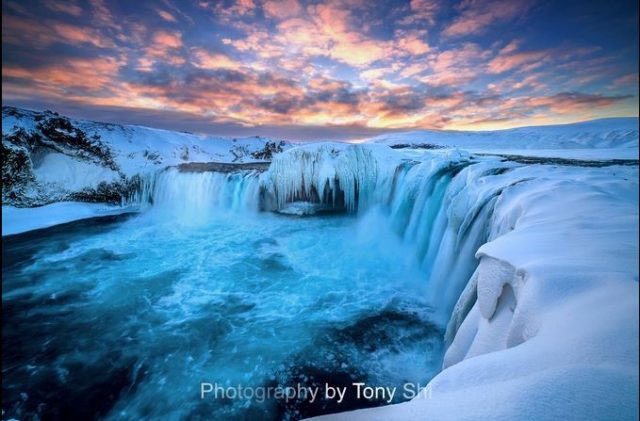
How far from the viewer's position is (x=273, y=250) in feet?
30.6

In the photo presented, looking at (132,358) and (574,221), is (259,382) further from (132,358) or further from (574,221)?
(574,221)

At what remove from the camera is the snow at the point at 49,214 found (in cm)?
1102

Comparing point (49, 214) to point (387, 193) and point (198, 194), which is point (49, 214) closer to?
point (198, 194)

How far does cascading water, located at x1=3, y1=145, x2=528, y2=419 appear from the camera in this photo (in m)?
4.10

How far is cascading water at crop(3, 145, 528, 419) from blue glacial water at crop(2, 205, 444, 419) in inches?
1.1

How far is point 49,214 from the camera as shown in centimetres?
1235

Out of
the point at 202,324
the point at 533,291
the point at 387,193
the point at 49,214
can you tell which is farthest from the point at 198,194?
the point at 533,291

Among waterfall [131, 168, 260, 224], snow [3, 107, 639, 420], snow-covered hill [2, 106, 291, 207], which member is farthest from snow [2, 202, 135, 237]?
snow [3, 107, 639, 420]

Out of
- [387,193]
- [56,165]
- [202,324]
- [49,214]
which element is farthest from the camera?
[56,165]

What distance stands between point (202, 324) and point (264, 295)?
4.94ft

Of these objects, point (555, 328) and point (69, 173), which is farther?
point (69, 173)

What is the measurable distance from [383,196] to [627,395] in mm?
9828

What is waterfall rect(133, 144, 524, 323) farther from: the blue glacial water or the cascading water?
the blue glacial water

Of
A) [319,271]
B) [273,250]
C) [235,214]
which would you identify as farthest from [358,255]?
[235,214]
